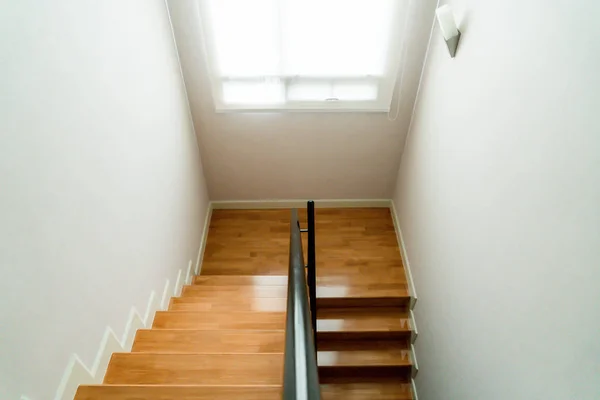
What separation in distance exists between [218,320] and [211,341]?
13.4 inches

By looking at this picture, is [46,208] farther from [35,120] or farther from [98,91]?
[98,91]

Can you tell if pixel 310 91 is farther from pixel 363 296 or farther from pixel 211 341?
pixel 211 341

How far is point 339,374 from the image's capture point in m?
3.50

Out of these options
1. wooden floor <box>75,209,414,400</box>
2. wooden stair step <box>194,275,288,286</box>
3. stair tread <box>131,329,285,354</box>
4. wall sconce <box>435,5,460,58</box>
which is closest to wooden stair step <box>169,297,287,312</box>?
wooden floor <box>75,209,414,400</box>

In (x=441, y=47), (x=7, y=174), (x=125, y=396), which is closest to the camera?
(x=7, y=174)

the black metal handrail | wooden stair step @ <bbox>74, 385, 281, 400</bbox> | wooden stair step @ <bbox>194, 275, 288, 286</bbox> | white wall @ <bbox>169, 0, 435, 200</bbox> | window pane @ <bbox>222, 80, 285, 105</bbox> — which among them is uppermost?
window pane @ <bbox>222, 80, 285, 105</bbox>

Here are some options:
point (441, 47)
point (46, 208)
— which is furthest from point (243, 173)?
point (46, 208)

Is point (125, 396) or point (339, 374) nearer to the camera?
point (125, 396)

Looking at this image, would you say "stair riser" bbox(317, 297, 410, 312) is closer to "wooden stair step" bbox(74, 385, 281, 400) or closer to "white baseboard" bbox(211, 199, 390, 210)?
"white baseboard" bbox(211, 199, 390, 210)

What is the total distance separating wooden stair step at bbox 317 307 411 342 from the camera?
353cm

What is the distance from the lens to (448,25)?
2439 mm

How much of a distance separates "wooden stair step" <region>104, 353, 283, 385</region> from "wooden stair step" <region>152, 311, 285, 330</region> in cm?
53

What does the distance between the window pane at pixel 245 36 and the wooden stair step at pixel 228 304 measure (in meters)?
1.68

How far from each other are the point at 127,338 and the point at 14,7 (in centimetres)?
161
